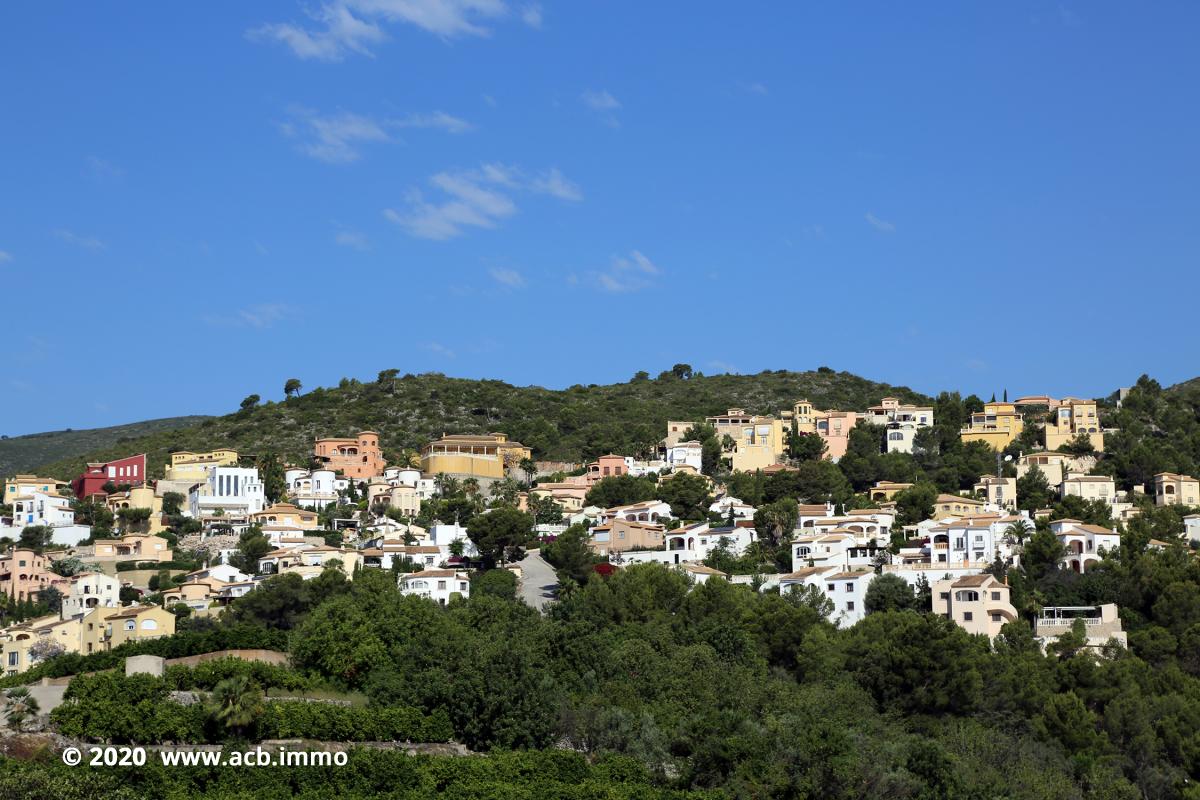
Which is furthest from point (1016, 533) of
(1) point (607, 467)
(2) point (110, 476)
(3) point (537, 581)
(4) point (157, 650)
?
(2) point (110, 476)

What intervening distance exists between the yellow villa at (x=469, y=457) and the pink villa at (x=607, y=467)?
191 inches

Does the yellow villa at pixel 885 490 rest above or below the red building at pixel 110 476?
below

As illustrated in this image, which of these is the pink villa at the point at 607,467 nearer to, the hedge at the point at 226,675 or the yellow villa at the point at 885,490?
the yellow villa at the point at 885,490

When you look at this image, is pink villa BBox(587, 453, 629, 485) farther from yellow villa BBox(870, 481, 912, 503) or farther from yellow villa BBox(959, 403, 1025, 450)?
yellow villa BBox(959, 403, 1025, 450)

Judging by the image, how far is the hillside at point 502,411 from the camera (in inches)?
4114

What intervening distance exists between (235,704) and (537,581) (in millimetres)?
26495

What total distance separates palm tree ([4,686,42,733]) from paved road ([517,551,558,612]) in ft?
71.8

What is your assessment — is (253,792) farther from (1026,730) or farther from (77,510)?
(77,510)

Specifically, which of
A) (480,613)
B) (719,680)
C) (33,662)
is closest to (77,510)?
(33,662)

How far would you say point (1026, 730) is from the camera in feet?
173

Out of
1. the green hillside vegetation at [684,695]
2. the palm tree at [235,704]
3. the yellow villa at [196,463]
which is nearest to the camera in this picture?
the green hillside vegetation at [684,695]

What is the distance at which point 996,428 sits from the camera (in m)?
94.7

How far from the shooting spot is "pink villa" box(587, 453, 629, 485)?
9125cm

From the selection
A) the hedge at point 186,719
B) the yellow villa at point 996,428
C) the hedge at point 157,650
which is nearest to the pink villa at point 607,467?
the yellow villa at point 996,428
